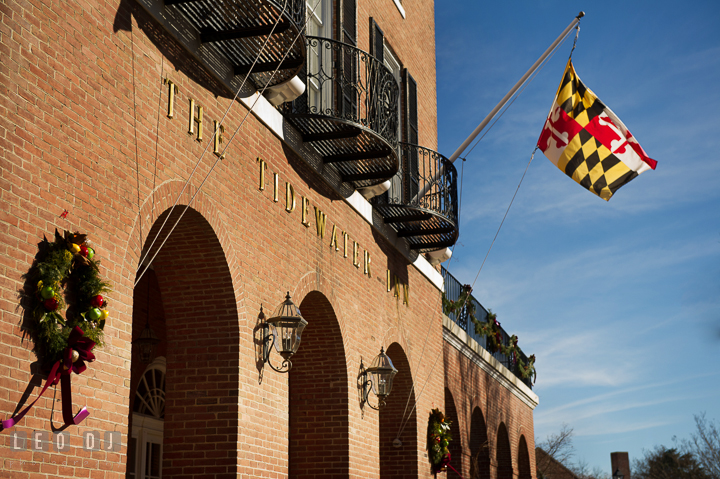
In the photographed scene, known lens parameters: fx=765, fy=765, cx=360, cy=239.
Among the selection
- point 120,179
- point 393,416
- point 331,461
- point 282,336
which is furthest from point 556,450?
point 120,179

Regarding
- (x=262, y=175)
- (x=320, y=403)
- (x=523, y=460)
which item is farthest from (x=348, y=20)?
(x=523, y=460)

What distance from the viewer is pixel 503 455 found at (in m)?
24.6

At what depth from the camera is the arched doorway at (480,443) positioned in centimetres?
2159

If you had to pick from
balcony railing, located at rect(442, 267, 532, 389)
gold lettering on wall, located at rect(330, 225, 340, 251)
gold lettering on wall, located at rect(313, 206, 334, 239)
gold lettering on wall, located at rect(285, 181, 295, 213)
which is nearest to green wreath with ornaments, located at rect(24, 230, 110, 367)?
→ gold lettering on wall, located at rect(285, 181, 295, 213)

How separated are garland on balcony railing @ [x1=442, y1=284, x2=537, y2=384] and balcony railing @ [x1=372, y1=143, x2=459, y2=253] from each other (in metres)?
4.50

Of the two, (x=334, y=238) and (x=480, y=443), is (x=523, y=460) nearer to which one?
(x=480, y=443)

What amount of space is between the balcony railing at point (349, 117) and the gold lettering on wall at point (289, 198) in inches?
34.1

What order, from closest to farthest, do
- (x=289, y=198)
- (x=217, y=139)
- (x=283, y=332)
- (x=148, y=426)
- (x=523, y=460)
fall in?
(x=217, y=139)
(x=283, y=332)
(x=289, y=198)
(x=148, y=426)
(x=523, y=460)

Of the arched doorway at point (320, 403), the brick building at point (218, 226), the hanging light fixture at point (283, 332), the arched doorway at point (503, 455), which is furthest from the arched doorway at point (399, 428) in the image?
the arched doorway at point (503, 455)

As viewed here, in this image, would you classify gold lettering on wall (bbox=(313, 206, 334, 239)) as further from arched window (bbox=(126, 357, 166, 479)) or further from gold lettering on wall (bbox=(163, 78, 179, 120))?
gold lettering on wall (bbox=(163, 78, 179, 120))

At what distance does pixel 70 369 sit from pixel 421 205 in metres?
9.30

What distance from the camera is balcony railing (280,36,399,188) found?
10227mm

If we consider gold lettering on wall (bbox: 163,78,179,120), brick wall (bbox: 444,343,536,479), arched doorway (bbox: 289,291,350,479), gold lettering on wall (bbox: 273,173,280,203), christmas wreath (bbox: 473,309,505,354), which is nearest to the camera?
gold lettering on wall (bbox: 163,78,179,120)

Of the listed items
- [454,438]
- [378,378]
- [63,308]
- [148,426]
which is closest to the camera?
[63,308]
